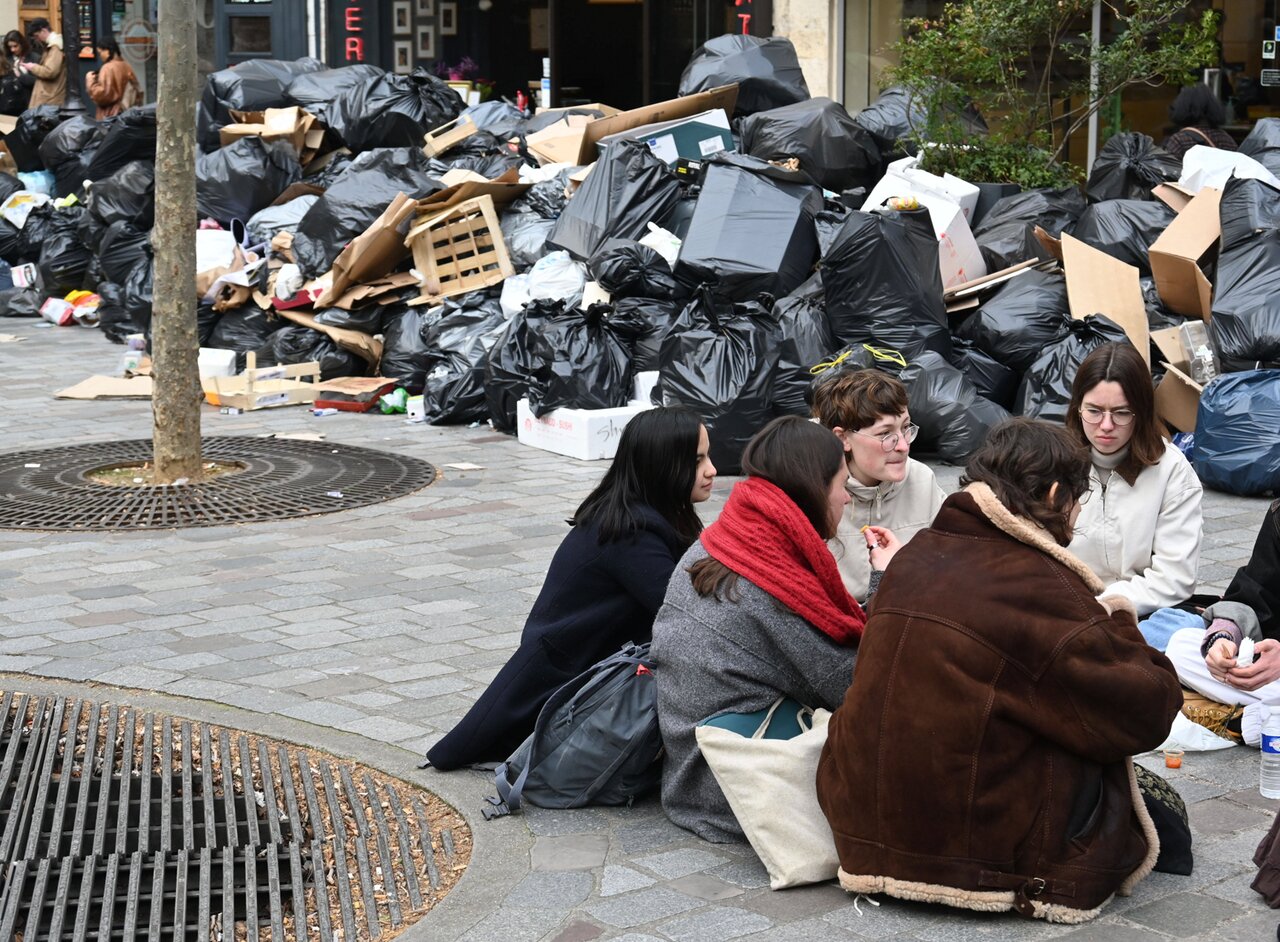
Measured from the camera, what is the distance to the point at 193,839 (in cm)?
385

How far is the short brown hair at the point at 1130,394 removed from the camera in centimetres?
448

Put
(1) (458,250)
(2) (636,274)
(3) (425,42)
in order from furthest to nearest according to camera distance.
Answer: (3) (425,42) < (1) (458,250) < (2) (636,274)

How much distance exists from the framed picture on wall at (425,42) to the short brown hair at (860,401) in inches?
632

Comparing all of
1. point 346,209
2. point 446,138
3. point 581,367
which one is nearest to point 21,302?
point 446,138

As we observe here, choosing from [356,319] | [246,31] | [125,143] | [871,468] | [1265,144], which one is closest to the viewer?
[871,468]

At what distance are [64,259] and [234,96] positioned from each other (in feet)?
7.16

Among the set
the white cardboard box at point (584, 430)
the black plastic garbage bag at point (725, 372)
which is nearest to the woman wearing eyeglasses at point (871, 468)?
the black plastic garbage bag at point (725, 372)

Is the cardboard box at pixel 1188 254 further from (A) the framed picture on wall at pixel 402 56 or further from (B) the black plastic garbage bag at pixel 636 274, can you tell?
(A) the framed picture on wall at pixel 402 56

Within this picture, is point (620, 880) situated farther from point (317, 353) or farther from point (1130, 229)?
point (317, 353)

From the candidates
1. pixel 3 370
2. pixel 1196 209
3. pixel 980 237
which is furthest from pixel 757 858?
pixel 3 370

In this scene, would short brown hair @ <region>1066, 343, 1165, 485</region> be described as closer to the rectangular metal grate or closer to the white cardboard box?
the rectangular metal grate

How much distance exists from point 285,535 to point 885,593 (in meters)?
4.21

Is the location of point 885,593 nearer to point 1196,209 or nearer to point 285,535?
point 285,535

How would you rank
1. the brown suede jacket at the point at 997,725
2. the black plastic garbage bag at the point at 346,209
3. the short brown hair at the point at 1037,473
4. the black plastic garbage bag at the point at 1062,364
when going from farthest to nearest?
the black plastic garbage bag at the point at 346,209
the black plastic garbage bag at the point at 1062,364
the short brown hair at the point at 1037,473
the brown suede jacket at the point at 997,725
